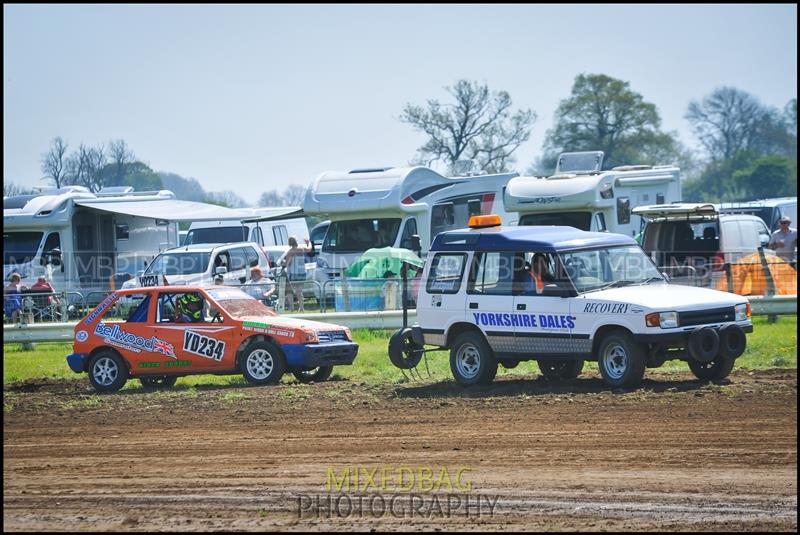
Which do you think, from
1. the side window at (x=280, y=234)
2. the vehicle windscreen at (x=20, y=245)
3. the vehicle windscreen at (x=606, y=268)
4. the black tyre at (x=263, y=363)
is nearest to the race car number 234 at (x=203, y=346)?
the black tyre at (x=263, y=363)

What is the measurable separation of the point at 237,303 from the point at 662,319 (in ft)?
20.5

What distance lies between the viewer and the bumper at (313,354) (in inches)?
597

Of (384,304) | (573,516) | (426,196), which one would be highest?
(426,196)

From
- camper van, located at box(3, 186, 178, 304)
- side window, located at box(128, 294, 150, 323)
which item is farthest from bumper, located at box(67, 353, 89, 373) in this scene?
camper van, located at box(3, 186, 178, 304)

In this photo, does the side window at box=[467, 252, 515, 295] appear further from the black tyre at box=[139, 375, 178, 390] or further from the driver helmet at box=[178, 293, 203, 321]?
the black tyre at box=[139, 375, 178, 390]

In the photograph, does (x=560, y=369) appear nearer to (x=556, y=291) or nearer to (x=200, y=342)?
(x=556, y=291)

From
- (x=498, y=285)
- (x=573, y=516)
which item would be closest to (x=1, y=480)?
(x=573, y=516)

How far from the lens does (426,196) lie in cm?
2644

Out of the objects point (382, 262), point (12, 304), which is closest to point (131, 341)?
point (12, 304)

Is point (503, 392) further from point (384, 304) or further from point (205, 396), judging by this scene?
point (384, 304)

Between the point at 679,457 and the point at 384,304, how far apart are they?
12791mm

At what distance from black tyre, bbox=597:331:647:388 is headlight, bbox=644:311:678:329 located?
328mm

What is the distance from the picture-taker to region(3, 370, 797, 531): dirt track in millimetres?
8016

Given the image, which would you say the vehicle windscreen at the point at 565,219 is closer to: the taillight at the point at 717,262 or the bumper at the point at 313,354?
the taillight at the point at 717,262
